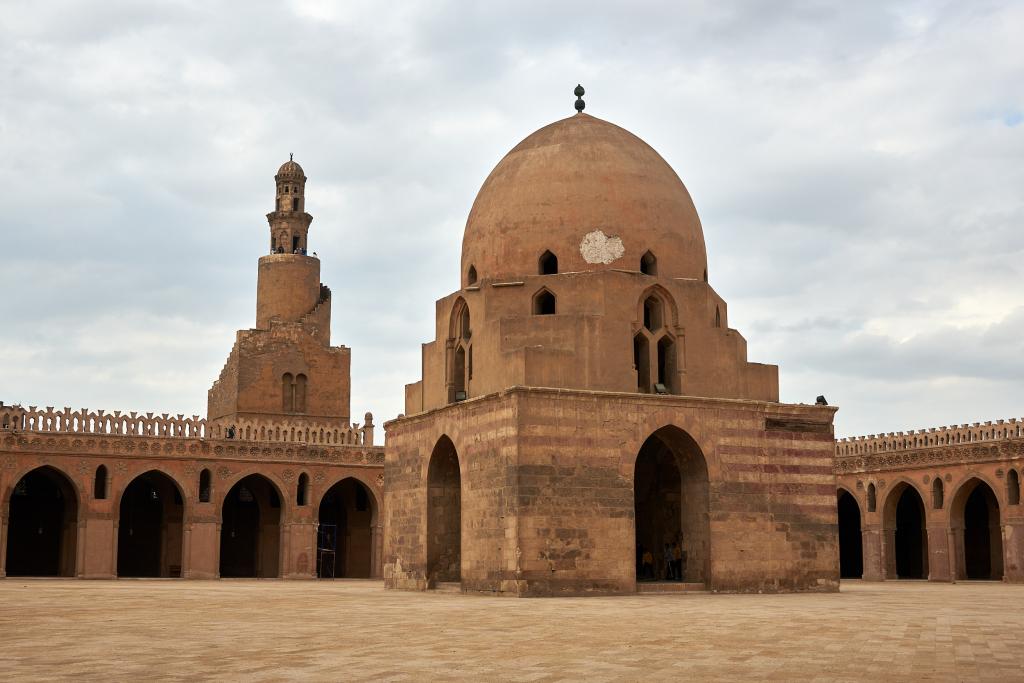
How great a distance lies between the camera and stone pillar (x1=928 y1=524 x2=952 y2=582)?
29859mm

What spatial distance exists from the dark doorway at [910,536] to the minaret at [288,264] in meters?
18.3

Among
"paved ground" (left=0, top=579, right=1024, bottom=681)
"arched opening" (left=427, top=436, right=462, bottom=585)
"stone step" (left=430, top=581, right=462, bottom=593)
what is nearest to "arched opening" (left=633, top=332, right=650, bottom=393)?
"arched opening" (left=427, top=436, right=462, bottom=585)

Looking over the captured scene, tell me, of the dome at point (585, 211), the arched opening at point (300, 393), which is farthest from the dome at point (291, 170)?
the dome at point (585, 211)

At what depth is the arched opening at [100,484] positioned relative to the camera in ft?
96.7

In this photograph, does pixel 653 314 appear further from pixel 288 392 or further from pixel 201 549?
pixel 288 392

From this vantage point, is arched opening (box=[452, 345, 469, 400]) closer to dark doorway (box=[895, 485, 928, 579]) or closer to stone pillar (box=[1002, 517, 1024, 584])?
stone pillar (box=[1002, 517, 1024, 584])

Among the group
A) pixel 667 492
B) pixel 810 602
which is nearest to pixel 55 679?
pixel 810 602

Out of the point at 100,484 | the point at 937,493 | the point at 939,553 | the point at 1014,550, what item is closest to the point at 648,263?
the point at 1014,550

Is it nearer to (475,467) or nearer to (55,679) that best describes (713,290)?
(475,467)

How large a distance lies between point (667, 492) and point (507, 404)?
16.4 feet

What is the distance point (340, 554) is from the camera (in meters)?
35.1

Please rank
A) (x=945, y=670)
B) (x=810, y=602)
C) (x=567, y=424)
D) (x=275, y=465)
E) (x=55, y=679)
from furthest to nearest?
(x=275, y=465), (x=567, y=424), (x=810, y=602), (x=945, y=670), (x=55, y=679)

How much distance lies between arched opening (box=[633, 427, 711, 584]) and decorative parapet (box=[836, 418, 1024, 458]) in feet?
36.1

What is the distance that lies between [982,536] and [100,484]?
78.5 ft
